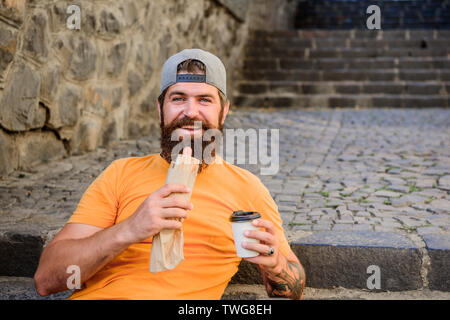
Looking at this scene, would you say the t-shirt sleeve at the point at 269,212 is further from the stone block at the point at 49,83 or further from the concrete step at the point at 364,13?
the concrete step at the point at 364,13

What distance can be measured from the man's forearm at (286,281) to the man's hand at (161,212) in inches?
18.3

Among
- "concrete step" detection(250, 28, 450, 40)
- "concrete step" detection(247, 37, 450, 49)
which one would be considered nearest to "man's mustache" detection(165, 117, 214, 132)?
"concrete step" detection(247, 37, 450, 49)

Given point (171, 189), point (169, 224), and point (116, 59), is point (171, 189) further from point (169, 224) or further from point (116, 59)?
point (116, 59)

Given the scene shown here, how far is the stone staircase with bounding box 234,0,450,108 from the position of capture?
8.65 m

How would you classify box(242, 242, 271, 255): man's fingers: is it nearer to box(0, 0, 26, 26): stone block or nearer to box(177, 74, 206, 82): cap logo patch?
box(177, 74, 206, 82): cap logo patch

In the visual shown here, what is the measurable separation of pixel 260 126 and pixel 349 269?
13.4 feet

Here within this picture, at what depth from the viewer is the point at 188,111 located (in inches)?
79.0

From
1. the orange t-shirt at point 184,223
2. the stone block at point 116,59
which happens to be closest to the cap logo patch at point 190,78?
the orange t-shirt at point 184,223

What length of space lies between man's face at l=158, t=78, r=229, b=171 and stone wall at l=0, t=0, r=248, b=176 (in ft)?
5.83

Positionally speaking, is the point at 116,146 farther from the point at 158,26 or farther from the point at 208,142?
the point at 208,142

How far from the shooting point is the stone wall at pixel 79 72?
3.55m

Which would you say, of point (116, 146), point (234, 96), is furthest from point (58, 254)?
point (234, 96)

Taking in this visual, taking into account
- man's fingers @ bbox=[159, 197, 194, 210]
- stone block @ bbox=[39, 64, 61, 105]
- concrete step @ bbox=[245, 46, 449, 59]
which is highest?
concrete step @ bbox=[245, 46, 449, 59]

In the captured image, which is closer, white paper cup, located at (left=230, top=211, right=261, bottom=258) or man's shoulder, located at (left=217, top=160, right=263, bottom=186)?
white paper cup, located at (left=230, top=211, right=261, bottom=258)
